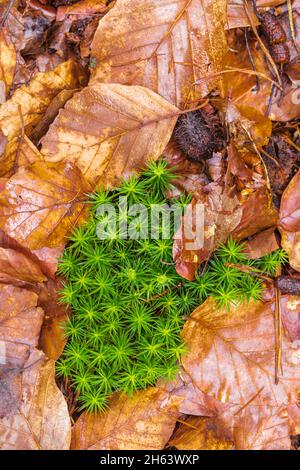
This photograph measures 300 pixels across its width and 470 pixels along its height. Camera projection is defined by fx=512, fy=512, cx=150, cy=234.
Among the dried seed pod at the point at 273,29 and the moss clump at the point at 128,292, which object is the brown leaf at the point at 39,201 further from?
the dried seed pod at the point at 273,29

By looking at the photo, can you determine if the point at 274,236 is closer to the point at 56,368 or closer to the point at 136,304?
the point at 136,304

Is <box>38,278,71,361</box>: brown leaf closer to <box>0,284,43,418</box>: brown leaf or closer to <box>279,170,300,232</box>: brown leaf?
<box>0,284,43,418</box>: brown leaf

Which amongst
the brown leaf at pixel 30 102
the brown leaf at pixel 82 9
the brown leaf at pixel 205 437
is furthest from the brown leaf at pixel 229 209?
the brown leaf at pixel 82 9

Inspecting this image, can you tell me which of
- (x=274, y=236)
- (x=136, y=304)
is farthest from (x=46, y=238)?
(x=274, y=236)

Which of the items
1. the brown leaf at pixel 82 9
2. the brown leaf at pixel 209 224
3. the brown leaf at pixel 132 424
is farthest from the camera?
the brown leaf at pixel 82 9

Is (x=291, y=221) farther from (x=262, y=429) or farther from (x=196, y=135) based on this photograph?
(x=262, y=429)

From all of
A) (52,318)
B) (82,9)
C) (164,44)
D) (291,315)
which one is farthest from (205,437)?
(82,9)

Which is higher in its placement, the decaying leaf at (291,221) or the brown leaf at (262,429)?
the decaying leaf at (291,221)

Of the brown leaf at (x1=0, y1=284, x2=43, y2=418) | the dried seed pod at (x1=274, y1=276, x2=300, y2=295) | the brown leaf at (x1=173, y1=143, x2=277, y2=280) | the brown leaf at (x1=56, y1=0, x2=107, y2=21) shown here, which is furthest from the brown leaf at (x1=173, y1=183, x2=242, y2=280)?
the brown leaf at (x1=56, y1=0, x2=107, y2=21)
